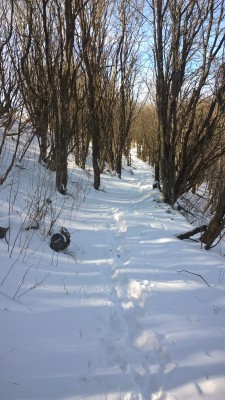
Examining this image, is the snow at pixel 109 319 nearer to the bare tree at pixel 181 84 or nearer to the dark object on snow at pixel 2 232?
the dark object on snow at pixel 2 232

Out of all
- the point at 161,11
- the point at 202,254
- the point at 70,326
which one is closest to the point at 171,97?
the point at 161,11

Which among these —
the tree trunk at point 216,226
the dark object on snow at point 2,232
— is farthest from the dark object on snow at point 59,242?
the tree trunk at point 216,226

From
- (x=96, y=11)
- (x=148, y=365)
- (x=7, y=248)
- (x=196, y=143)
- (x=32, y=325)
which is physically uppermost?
(x=96, y=11)

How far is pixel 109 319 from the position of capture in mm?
2822

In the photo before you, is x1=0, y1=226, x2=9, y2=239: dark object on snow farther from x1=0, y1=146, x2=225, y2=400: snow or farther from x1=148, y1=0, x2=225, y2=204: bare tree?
x1=148, y1=0, x2=225, y2=204: bare tree

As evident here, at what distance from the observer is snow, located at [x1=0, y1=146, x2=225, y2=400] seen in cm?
208

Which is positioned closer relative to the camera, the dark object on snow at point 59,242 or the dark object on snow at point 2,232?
the dark object on snow at point 2,232

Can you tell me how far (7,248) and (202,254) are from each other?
8.46ft

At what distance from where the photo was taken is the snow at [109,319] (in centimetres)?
208

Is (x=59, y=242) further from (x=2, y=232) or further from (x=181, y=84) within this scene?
(x=181, y=84)

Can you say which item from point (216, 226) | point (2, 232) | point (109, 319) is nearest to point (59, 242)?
point (2, 232)

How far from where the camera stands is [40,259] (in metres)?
3.54

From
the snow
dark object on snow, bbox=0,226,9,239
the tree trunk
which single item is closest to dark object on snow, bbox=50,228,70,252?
the snow

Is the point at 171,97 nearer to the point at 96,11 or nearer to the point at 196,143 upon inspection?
the point at 196,143
